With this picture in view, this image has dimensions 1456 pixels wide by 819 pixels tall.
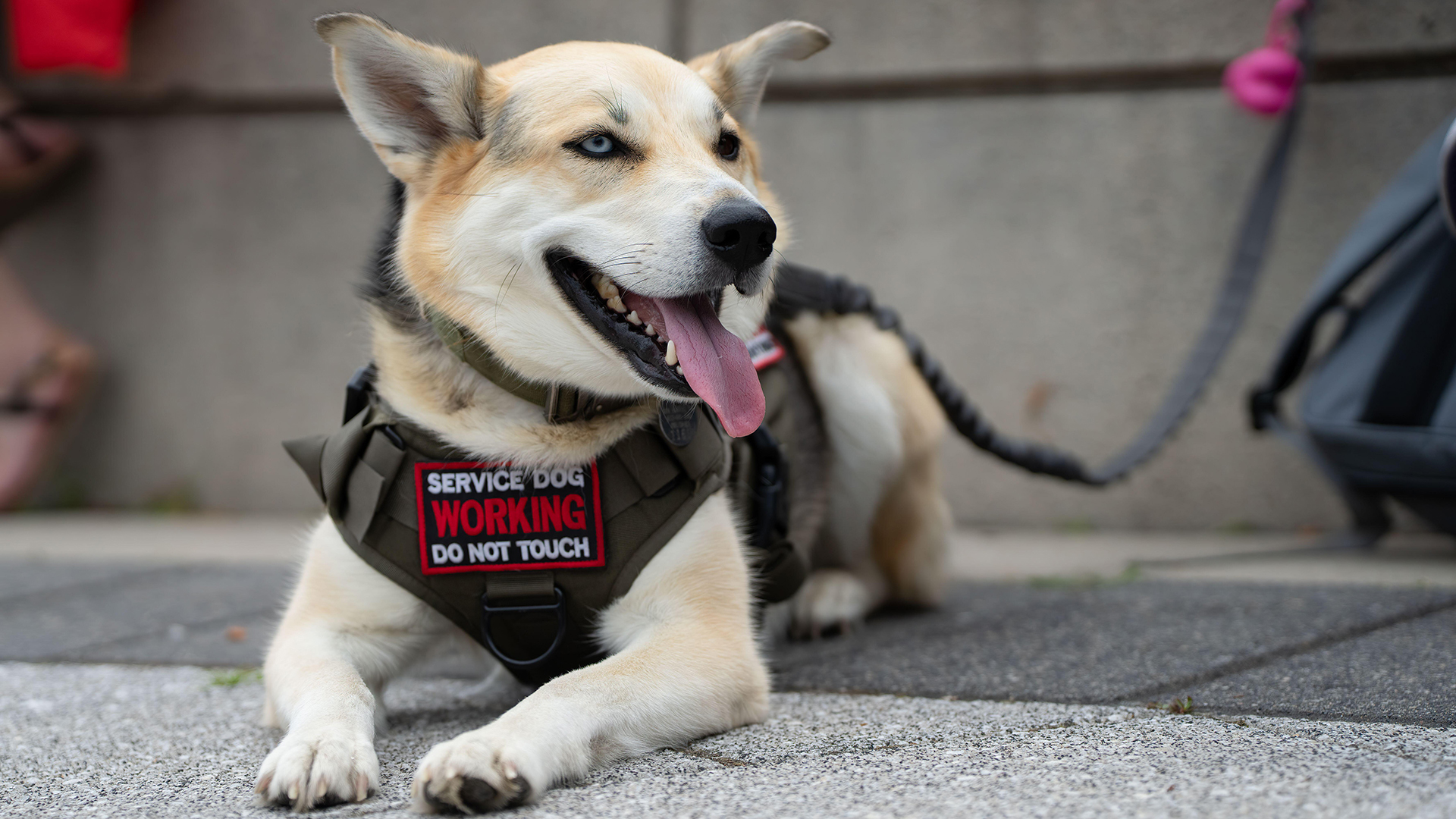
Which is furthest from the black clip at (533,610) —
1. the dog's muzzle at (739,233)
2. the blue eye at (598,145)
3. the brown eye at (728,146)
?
the brown eye at (728,146)

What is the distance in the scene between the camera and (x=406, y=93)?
7.11 ft

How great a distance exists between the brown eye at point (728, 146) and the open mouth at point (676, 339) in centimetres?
37

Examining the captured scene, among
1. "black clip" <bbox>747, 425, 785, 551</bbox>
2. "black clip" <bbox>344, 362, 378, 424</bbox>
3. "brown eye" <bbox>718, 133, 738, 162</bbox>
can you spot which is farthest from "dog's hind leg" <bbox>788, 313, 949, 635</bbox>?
"black clip" <bbox>344, 362, 378, 424</bbox>

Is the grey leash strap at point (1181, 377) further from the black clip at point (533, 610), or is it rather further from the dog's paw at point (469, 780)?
the dog's paw at point (469, 780)

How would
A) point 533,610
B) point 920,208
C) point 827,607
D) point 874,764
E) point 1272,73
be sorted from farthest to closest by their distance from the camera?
point 920,208 < point 1272,73 < point 827,607 < point 533,610 < point 874,764

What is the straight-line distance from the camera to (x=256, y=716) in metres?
2.17

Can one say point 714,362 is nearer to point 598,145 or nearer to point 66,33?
point 598,145

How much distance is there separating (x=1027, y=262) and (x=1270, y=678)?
2836 mm

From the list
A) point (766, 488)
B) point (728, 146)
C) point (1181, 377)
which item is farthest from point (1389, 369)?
point (728, 146)

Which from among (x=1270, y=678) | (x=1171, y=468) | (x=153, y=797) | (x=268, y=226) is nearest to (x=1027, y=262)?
(x=1171, y=468)

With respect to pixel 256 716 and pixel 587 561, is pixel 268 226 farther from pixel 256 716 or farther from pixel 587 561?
pixel 587 561

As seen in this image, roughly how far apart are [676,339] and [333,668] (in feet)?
2.60

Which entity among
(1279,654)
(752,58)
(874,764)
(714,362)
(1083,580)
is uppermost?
(752,58)

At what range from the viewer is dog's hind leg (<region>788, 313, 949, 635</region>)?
3.08 meters
